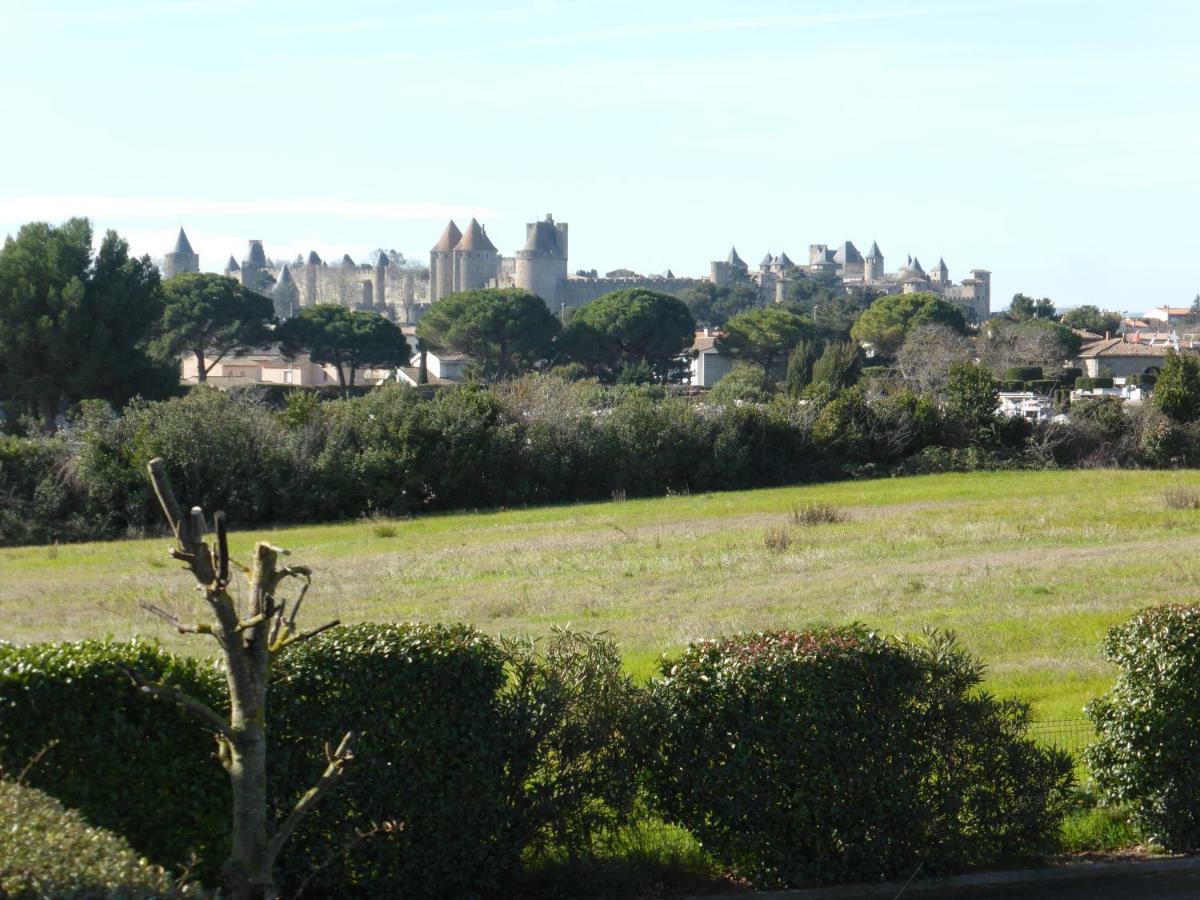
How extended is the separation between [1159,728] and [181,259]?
181373 millimetres

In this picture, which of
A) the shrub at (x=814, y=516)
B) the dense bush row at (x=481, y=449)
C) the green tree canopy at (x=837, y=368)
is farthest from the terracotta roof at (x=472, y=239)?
the shrub at (x=814, y=516)

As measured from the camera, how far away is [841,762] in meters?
6.02

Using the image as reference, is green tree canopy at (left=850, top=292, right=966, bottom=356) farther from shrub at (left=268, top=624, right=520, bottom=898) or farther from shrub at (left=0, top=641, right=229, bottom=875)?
shrub at (left=0, top=641, right=229, bottom=875)

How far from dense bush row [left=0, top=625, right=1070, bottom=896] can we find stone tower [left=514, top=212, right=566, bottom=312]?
147535 mm

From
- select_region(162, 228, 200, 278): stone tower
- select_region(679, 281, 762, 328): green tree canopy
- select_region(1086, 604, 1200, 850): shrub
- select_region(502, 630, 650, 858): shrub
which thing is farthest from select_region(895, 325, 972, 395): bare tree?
select_region(162, 228, 200, 278): stone tower

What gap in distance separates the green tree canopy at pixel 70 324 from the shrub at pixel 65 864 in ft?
127

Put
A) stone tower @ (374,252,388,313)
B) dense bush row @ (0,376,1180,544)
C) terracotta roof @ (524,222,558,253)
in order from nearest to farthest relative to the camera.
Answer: dense bush row @ (0,376,1180,544) → terracotta roof @ (524,222,558,253) → stone tower @ (374,252,388,313)

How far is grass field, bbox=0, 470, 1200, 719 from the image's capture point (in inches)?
512

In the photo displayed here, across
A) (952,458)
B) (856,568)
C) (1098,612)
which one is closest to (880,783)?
(1098,612)

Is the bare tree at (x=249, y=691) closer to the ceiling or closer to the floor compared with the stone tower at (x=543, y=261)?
closer to the floor

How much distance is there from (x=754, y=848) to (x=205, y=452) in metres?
23.7

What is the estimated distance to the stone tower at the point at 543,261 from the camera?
15450cm

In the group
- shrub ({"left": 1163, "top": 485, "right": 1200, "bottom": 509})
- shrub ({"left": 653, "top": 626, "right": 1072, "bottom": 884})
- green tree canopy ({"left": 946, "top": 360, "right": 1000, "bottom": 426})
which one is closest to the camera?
shrub ({"left": 653, "top": 626, "right": 1072, "bottom": 884})

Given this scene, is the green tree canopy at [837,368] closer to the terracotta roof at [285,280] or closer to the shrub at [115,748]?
the shrub at [115,748]
